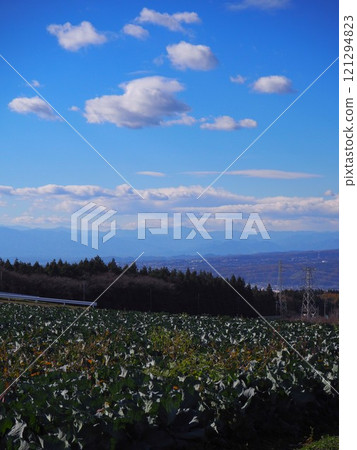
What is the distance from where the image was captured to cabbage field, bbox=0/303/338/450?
5246 mm

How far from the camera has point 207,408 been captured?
239 inches

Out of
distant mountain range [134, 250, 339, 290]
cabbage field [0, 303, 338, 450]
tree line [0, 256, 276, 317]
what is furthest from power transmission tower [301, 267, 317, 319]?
cabbage field [0, 303, 338, 450]

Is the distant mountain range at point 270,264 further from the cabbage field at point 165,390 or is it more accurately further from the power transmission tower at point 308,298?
the cabbage field at point 165,390

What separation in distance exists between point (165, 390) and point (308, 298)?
17.4m

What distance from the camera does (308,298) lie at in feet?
75.2

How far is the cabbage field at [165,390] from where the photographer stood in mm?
5246

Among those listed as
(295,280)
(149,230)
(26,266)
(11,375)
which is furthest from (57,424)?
(26,266)

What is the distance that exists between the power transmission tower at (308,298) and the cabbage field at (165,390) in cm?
1042

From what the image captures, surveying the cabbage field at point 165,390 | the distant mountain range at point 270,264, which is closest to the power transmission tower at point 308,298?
the distant mountain range at point 270,264

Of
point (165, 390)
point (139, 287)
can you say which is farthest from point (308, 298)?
point (165, 390)

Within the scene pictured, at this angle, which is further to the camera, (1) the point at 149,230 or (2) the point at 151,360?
(1) the point at 149,230

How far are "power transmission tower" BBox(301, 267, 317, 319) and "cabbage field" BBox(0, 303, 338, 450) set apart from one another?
10.4 metres

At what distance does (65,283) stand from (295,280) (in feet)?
34.2
